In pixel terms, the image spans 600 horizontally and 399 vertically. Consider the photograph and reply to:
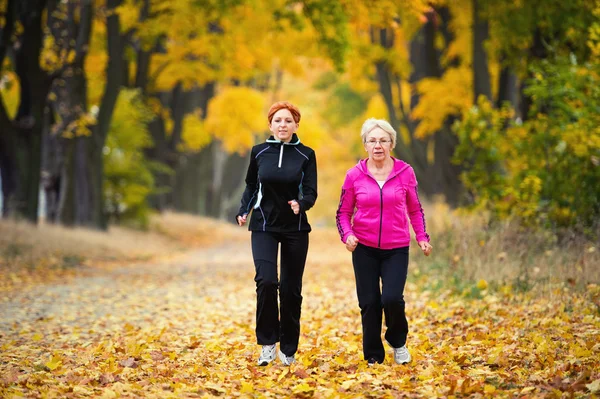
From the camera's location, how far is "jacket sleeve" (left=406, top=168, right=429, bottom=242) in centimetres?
627

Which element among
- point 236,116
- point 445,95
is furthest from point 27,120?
point 236,116

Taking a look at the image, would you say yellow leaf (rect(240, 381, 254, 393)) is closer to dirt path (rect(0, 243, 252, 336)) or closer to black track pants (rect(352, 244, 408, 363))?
black track pants (rect(352, 244, 408, 363))

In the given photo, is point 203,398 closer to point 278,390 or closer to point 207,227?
point 278,390

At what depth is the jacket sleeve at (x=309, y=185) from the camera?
6.23m

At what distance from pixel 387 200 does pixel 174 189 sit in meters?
31.0

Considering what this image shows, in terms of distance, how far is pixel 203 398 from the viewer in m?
5.42

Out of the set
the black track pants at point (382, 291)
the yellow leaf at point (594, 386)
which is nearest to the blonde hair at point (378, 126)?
the black track pants at point (382, 291)

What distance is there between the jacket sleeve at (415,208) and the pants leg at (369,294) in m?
0.37

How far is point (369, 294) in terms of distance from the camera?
6.28m

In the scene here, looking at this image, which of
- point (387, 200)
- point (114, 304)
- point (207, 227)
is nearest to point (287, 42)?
point (207, 227)

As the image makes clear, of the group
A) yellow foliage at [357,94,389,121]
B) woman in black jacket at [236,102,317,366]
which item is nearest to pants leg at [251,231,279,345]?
woman in black jacket at [236,102,317,366]

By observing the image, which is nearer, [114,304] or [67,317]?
[67,317]

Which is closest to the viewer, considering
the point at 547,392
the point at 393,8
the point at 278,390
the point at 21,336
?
the point at 547,392

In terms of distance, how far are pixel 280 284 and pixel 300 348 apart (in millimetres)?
1313
